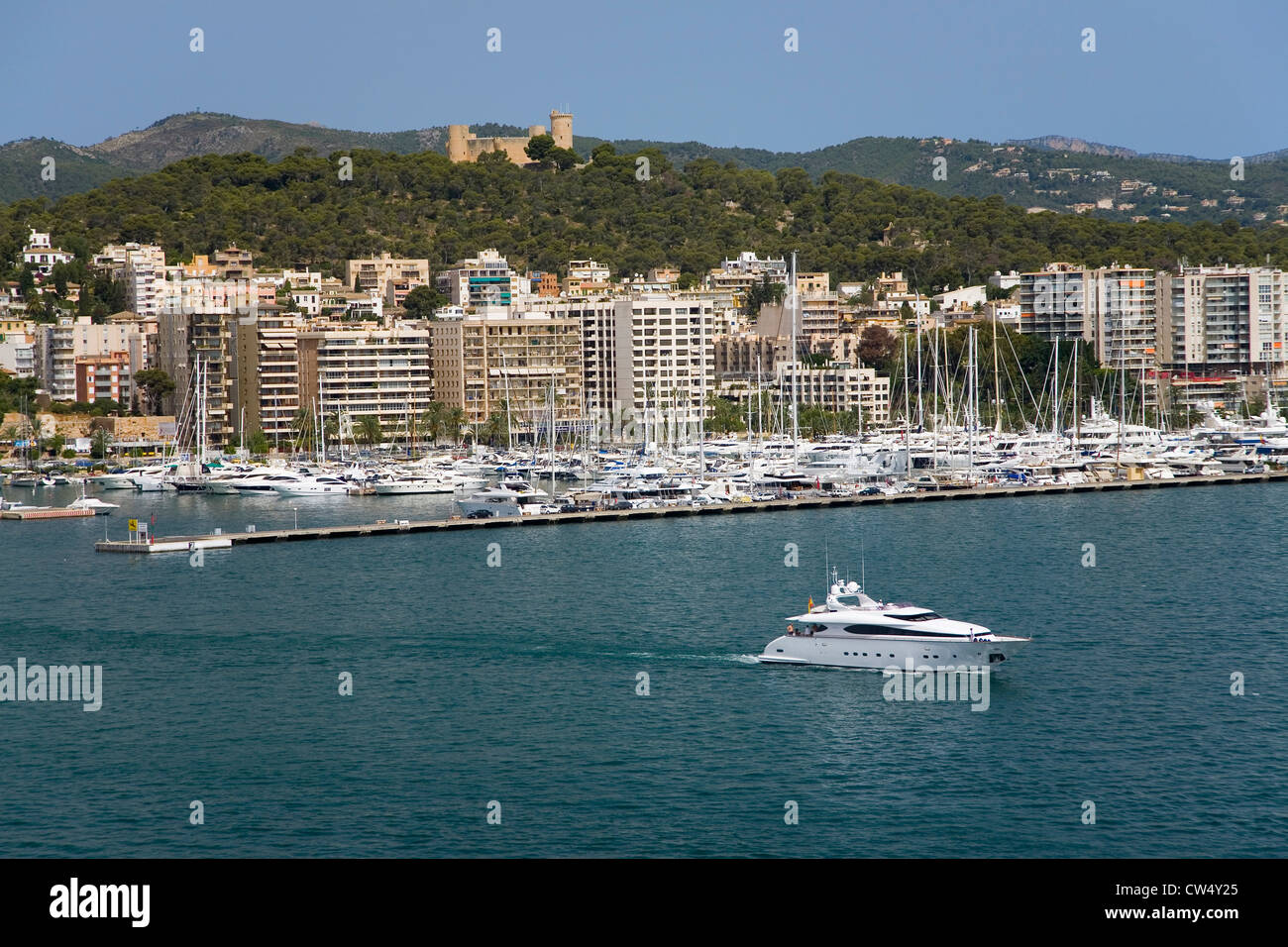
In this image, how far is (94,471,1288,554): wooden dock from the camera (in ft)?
132

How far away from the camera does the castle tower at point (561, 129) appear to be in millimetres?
135750

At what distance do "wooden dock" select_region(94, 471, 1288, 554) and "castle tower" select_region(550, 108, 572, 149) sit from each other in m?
87.2

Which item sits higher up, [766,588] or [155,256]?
[155,256]

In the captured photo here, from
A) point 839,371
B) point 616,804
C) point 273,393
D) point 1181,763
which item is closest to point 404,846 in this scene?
point 616,804

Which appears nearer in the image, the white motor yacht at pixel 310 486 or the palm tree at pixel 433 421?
the white motor yacht at pixel 310 486

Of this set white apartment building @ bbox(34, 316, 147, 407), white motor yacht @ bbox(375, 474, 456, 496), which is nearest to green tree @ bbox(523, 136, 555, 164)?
white apartment building @ bbox(34, 316, 147, 407)

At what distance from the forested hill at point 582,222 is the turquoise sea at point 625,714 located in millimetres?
77353

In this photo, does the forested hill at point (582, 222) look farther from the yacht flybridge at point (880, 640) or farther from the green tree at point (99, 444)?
the yacht flybridge at point (880, 640)

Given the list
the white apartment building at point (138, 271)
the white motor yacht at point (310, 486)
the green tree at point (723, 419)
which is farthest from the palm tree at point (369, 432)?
the white apartment building at point (138, 271)

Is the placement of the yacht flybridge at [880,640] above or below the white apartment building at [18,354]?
below

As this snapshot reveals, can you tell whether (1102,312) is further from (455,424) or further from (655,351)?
(455,424)

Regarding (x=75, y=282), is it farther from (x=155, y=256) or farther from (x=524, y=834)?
(x=524, y=834)
